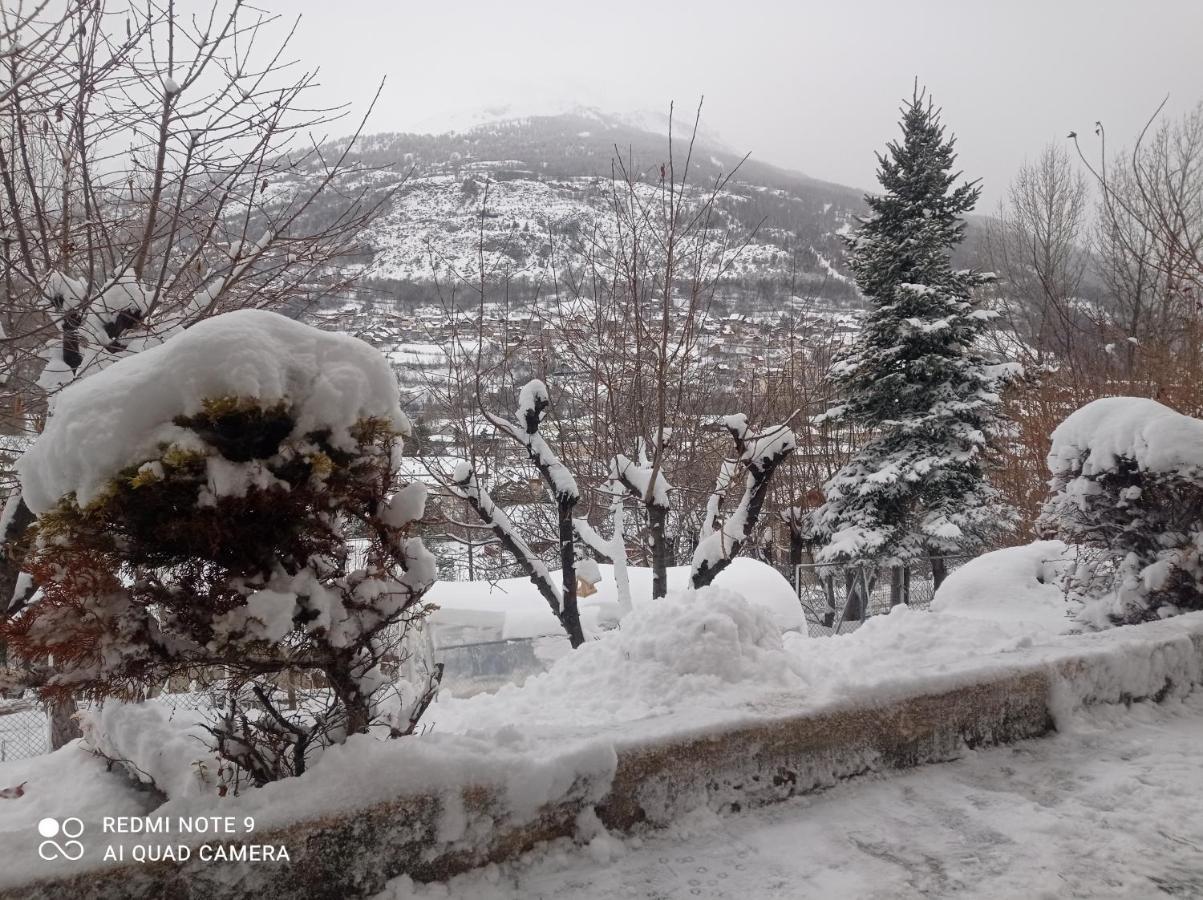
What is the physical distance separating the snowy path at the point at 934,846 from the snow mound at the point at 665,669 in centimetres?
66

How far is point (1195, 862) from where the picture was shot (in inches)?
90.8

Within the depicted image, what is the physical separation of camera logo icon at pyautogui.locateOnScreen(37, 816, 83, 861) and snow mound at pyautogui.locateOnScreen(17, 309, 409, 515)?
88 centimetres

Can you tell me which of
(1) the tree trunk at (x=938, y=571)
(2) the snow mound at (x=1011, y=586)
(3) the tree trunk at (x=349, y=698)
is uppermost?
(3) the tree trunk at (x=349, y=698)

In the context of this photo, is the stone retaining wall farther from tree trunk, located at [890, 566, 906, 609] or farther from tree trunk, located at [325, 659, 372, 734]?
tree trunk, located at [890, 566, 906, 609]

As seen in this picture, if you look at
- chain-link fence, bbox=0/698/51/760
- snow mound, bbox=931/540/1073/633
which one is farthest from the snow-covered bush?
chain-link fence, bbox=0/698/51/760

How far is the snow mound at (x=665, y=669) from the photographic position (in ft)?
11.5

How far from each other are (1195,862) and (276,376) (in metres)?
3.36

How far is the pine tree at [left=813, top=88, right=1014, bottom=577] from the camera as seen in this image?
51.8 ft

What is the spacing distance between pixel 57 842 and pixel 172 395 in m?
1.26

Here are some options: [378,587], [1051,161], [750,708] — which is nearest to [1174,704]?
[750,708]

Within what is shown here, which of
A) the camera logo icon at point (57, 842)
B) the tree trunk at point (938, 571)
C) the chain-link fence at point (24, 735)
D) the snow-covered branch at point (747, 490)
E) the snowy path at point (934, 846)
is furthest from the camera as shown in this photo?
the tree trunk at point (938, 571)

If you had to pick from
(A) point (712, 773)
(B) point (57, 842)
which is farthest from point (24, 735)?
(A) point (712, 773)

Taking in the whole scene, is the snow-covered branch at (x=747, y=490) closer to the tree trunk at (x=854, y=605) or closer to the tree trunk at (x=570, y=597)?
the tree trunk at (x=570, y=597)

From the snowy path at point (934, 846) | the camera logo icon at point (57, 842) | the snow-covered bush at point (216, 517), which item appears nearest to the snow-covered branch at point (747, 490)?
the snowy path at point (934, 846)
